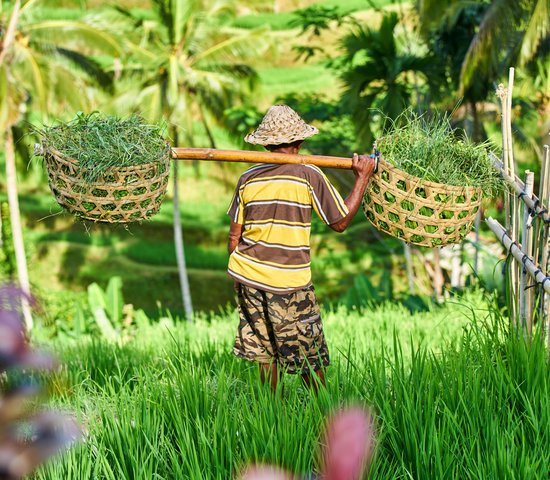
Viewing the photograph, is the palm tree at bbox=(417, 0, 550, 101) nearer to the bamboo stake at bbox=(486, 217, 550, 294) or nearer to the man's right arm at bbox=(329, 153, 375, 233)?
the bamboo stake at bbox=(486, 217, 550, 294)

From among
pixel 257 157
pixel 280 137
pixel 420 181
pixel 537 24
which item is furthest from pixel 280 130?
pixel 537 24

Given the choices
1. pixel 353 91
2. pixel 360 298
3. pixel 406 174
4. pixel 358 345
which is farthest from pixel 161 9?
pixel 406 174

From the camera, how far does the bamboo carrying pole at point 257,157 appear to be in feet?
8.61

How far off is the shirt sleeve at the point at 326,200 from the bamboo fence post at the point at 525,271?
31.9 inches

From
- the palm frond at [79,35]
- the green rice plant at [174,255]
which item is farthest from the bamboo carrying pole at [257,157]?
the green rice plant at [174,255]

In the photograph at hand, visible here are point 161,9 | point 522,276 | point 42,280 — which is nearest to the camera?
point 522,276

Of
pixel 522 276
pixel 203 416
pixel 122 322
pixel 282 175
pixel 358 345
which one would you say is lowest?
pixel 122 322

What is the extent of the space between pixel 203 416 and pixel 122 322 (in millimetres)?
7631

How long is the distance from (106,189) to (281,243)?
2.16 ft

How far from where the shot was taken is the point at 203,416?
8.51ft

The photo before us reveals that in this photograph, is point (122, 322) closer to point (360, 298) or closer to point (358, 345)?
point (360, 298)

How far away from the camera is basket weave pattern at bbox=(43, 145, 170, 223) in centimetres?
254

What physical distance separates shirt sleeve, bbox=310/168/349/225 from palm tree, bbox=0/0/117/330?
470 inches

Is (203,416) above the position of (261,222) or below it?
below
